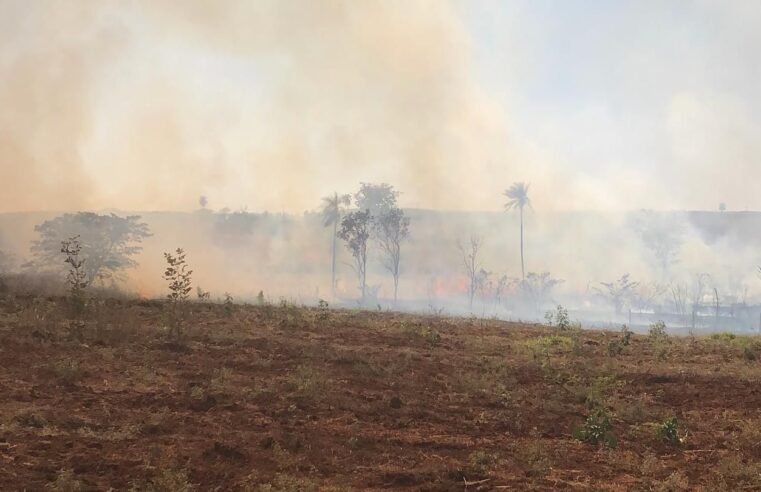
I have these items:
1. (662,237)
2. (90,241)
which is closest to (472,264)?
(662,237)

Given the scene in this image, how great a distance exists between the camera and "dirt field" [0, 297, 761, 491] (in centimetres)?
666

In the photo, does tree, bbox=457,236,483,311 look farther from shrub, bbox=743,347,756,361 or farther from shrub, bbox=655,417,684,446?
shrub, bbox=655,417,684,446

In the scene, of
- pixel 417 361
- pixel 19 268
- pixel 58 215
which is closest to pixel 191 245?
pixel 58 215

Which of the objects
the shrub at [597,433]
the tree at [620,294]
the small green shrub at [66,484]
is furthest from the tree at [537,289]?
the small green shrub at [66,484]

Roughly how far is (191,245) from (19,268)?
45.1m

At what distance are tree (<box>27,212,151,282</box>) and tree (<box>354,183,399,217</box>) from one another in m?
40.9

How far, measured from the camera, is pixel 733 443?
8750 millimetres

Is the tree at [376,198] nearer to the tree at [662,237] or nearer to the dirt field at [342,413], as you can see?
the tree at [662,237]

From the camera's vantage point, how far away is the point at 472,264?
76.8 m

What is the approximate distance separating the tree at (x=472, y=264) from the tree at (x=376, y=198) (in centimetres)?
1329

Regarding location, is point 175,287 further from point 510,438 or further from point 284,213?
point 284,213

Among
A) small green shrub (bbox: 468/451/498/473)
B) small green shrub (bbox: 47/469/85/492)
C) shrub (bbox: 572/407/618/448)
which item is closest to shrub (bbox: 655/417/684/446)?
shrub (bbox: 572/407/618/448)

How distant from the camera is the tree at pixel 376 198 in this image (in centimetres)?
8756

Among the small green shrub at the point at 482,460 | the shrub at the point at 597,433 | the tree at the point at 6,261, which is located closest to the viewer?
the small green shrub at the point at 482,460
